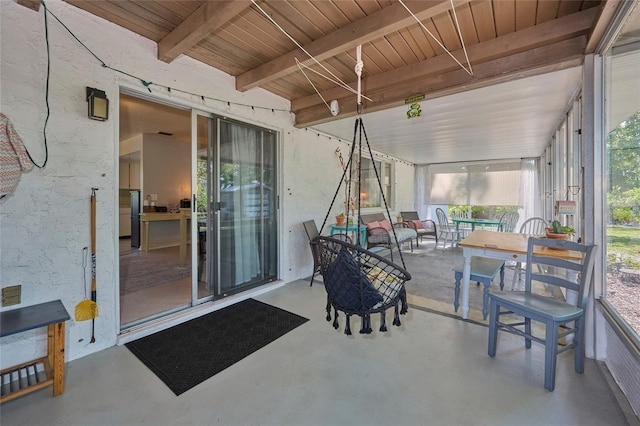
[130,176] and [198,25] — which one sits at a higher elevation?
[198,25]

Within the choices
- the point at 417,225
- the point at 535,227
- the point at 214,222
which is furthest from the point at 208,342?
the point at 417,225

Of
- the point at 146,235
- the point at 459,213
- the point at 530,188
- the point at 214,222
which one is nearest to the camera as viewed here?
the point at 214,222

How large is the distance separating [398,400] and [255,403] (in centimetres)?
86

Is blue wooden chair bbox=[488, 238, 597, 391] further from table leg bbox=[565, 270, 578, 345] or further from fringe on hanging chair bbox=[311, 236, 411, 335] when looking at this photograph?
fringe on hanging chair bbox=[311, 236, 411, 335]

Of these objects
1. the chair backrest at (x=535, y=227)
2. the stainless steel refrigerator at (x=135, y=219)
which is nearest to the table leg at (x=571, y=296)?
the chair backrest at (x=535, y=227)

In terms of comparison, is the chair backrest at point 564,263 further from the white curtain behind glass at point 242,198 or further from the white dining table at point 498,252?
the white curtain behind glass at point 242,198

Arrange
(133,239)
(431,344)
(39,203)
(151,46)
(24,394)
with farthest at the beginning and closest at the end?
(133,239) < (151,46) < (431,344) < (39,203) < (24,394)

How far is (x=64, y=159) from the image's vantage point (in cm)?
193

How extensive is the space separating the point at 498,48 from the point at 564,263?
71.0 inches

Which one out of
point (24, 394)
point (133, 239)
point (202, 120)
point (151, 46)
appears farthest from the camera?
point (133, 239)

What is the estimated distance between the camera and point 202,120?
2945mm

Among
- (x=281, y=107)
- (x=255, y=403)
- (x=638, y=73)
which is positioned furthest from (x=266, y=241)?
(x=638, y=73)

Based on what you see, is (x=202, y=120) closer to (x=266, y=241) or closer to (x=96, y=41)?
(x=96, y=41)

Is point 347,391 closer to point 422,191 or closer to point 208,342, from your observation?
point 208,342
